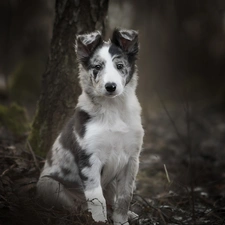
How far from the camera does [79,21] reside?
5.98m

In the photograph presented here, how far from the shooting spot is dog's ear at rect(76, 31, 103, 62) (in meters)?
4.84

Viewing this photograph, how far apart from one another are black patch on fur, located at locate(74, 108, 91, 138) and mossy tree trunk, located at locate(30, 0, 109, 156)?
4.26ft

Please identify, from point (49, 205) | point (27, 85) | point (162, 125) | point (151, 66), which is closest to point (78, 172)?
point (49, 205)

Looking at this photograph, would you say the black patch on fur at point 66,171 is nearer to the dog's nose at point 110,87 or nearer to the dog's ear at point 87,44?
the dog's nose at point 110,87

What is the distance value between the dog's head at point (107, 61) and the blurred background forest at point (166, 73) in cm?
234

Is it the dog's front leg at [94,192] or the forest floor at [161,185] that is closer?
the forest floor at [161,185]

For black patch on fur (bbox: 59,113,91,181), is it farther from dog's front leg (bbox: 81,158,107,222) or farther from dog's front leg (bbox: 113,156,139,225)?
dog's front leg (bbox: 113,156,139,225)

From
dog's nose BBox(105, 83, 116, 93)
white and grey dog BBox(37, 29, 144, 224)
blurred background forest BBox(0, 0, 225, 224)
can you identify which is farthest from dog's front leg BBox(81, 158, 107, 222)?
blurred background forest BBox(0, 0, 225, 224)

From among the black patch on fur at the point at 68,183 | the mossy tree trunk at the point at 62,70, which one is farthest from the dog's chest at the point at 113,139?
the mossy tree trunk at the point at 62,70

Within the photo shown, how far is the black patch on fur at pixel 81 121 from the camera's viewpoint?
4734 millimetres

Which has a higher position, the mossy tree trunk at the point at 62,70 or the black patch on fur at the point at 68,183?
the mossy tree trunk at the point at 62,70

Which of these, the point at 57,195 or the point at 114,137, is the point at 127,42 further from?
the point at 57,195

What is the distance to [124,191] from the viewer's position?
489cm

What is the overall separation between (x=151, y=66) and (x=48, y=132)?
1178 centimetres
